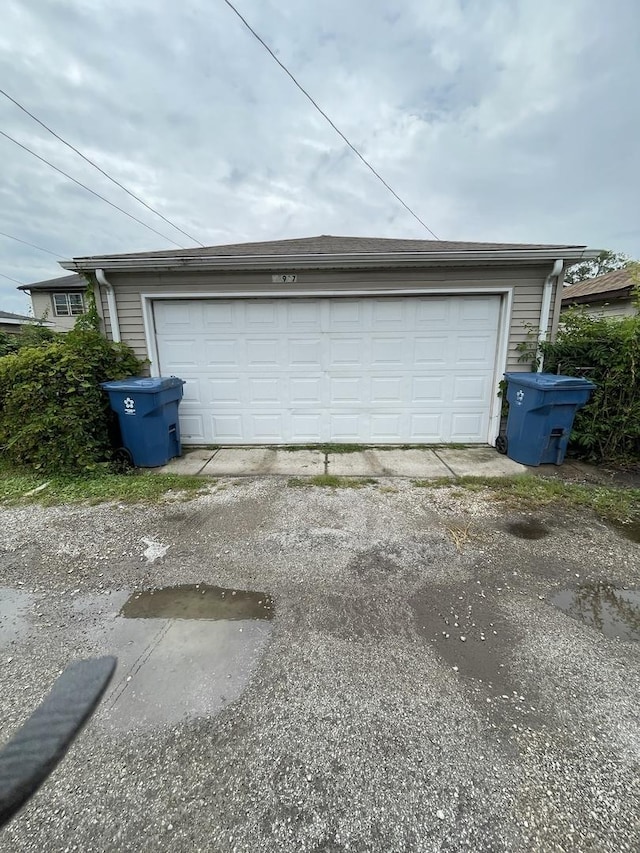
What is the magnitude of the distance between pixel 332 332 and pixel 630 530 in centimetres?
397

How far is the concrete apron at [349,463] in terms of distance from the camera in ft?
14.5

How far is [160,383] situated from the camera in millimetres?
4445

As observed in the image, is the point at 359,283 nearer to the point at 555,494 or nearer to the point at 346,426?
the point at 346,426

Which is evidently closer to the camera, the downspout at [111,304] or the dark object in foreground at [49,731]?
the dark object in foreground at [49,731]

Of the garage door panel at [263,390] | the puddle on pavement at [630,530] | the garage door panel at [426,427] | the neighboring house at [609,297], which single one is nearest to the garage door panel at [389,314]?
the garage door panel at [426,427]

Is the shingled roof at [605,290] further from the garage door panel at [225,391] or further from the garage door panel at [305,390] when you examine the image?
the garage door panel at [225,391]

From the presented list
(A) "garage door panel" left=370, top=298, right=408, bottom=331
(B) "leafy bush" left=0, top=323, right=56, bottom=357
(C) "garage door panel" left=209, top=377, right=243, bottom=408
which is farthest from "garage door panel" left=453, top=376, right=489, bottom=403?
(B) "leafy bush" left=0, top=323, right=56, bottom=357

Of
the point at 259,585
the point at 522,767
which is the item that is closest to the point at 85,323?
the point at 259,585

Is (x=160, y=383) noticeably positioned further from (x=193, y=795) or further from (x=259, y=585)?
(x=193, y=795)

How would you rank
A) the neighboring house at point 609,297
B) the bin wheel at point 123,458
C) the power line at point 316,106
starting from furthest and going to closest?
the neighboring house at point 609,297 → the power line at point 316,106 → the bin wheel at point 123,458

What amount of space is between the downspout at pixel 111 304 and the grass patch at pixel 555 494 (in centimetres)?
461

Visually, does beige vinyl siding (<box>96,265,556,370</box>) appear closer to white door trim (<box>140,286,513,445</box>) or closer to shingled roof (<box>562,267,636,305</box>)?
white door trim (<box>140,286,513,445</box>)

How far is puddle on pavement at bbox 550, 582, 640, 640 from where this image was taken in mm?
2055

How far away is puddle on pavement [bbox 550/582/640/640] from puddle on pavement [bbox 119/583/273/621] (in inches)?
73.1
